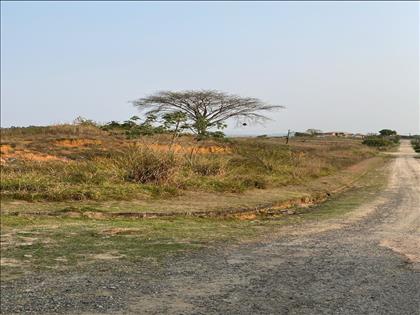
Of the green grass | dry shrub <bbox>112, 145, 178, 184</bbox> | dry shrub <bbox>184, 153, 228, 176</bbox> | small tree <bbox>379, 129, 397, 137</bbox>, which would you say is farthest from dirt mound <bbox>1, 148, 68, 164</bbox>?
small tree <bbox>379, 129, 397, 137</bbox>

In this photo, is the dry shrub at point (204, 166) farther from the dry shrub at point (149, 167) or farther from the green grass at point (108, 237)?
the green grass at point (108, 237)

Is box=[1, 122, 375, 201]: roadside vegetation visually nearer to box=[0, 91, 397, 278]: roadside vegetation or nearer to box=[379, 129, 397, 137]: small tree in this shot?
box=[0, 91, 397, 278]: roadside vegetation

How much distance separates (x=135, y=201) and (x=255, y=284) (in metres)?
7.53

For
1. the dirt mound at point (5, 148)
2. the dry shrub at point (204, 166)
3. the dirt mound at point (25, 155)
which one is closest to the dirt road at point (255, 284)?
the dry shrub at point (204, 166)

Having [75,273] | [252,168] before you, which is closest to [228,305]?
[75,273]

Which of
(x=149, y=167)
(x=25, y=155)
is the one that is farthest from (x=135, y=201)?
(x=25, y=155)

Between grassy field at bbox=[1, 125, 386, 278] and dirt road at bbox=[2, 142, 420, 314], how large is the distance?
0.73 m

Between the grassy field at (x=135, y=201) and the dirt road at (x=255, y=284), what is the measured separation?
2.39ft

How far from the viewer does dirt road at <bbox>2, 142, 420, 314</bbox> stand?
16.1 feet

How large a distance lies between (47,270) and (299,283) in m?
3.13

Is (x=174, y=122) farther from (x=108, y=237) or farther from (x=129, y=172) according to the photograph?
(x=108, y=237)

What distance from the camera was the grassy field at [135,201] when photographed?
729 cm

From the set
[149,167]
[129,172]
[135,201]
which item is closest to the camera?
[135,201]

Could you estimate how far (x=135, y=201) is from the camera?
1287 cm
